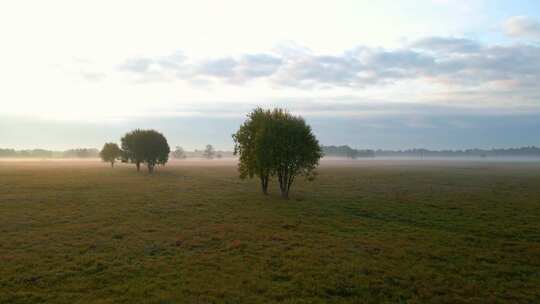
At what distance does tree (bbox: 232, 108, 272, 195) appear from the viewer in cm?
4247

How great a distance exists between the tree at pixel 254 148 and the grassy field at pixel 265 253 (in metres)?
7.96

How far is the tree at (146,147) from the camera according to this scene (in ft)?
292

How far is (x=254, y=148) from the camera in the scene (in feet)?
143

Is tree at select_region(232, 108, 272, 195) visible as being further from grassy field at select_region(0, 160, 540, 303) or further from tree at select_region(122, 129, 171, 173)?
tree at select_region(122, 129, 171, 173)

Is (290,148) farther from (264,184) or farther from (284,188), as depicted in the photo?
(264,184)

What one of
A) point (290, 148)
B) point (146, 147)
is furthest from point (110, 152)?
point (290, 148)

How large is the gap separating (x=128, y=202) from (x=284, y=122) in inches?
875

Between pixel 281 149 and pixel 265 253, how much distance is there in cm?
2317

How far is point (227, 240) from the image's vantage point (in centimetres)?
2212

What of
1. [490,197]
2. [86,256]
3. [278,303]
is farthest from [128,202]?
[490,197]

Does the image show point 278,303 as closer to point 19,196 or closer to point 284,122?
point 284,122

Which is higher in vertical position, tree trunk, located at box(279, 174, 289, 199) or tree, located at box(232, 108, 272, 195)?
tree, located at box(232, 108, 272, 195)

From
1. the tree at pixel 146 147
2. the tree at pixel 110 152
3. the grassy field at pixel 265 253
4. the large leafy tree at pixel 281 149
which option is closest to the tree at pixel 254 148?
the large leafy tree at pixel 281 149

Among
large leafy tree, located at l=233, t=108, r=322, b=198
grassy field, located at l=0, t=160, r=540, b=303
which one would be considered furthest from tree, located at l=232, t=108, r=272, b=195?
grassy field, located at l=0, t=160, r=540, b=303
